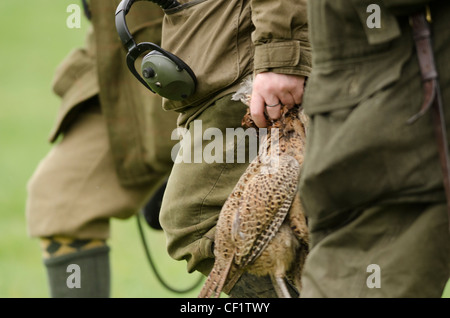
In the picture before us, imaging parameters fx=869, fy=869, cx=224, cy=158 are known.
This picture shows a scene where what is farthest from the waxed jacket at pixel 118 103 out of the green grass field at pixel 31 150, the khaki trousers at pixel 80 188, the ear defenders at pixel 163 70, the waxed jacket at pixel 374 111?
the waxed jacket at pixel 374 111

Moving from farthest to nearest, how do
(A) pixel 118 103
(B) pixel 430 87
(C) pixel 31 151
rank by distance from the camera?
(C) pixel 31 151 < (A) pixel 118 103 < (B) pixel 430 87

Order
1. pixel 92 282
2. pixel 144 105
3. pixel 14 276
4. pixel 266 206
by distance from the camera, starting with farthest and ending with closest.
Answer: pixel 14 276, pixel 92 282, pixel 144 105, pixel 266 206

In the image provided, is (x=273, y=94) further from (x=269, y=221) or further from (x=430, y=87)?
(x=430, y=87)

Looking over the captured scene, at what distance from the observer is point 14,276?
229 inches

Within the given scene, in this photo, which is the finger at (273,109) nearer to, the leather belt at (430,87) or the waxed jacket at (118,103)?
the leather belt at (430,87)

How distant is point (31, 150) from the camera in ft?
31.1

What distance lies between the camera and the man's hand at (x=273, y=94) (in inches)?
104

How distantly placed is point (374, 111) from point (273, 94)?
1.90ft

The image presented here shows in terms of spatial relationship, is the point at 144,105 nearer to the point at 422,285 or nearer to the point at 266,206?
the point at 266,206

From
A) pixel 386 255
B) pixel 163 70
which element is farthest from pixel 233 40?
pixel 386 255

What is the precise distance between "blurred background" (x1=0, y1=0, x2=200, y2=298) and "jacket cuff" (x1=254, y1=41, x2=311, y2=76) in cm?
268

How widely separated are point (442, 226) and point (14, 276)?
417 cm

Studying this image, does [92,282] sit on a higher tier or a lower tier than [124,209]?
lower
